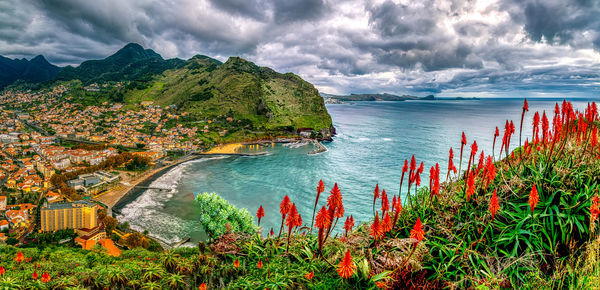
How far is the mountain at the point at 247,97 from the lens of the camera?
12069cm

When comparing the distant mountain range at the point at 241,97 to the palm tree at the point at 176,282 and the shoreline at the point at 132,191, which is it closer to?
the shoreline at the point at 132,191

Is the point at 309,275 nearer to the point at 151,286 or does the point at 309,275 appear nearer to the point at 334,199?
the point at 334,199

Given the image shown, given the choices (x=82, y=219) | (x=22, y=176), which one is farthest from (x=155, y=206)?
(x=22, y=176)

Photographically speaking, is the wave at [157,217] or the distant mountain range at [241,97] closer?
the wave at [157,217]

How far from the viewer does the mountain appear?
12069cm

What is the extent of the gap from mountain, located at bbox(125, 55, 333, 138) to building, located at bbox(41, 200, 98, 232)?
73.6 meters

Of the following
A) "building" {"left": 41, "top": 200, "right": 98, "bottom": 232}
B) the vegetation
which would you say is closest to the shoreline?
"building" {"left": 41, "top": 200, "right": 98, "bottom": 232}

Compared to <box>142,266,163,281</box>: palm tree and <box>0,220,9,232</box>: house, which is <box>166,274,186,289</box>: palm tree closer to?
<box>142,266,163,281</box>: palm tree

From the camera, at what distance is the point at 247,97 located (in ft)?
448


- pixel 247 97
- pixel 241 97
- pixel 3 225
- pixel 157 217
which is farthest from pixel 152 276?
pixel 241 97

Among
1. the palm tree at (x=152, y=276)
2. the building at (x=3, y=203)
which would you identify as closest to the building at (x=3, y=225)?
the building at (x=3, y=203)

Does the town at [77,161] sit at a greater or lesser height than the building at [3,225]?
greater

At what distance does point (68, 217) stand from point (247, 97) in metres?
108

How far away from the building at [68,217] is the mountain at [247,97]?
7355cm
